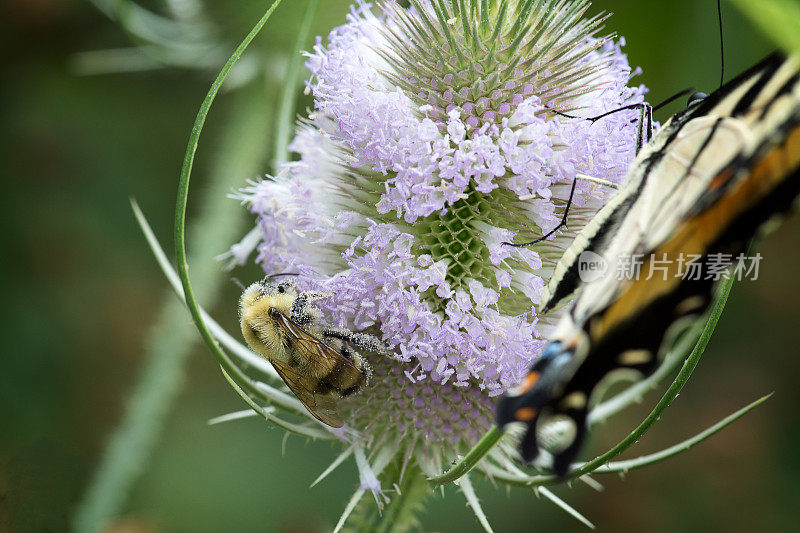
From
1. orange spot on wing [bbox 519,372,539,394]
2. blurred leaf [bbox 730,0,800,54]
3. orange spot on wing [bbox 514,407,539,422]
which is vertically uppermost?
blurred leaf [bbox 730,0,800,54]

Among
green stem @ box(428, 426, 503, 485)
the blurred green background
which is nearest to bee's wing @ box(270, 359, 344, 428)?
green stem @ box(428, 426, 503, 485)

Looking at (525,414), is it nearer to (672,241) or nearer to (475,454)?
(475,454)

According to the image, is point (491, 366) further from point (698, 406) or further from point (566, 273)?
point (698, 406)

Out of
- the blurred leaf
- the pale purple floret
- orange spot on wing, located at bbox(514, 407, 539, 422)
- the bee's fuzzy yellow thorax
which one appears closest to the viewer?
the blurred leaf

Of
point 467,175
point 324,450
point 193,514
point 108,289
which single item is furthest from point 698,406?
point 108,289

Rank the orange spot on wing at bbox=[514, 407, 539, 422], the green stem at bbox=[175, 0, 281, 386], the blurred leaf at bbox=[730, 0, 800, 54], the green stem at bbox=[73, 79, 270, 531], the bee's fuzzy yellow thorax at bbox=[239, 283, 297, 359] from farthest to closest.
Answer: the green stem at bbox=[73, 79, 270, 531] → the bee's fuzzy yellow thorax at bbox=[239, 283, 297, 359] → the green stem at bbox=[175, 0, 281, 386] → the orange spot on wing at bbox=[514, 407, 539, 422] → the blurred leaf at bbox=[730, 0, 800, 54]

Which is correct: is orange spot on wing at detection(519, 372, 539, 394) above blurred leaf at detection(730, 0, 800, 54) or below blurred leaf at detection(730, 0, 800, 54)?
below

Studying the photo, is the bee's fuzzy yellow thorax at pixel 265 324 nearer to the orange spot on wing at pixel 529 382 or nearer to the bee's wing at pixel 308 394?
the bee's wing at pixel 308 394

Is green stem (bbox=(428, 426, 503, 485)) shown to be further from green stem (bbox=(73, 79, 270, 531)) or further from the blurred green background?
the blurred green background
